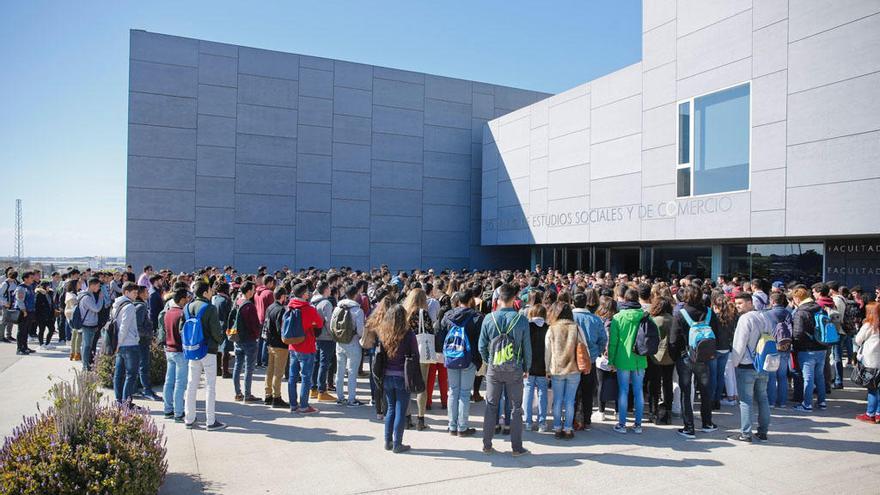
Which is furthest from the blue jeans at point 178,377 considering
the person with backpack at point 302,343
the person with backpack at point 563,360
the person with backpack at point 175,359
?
the person with backpack at point 563,360

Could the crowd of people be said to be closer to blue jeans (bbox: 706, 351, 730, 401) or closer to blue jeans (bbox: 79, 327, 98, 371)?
blue jeans (bbox: 706, 351, 730, 401)

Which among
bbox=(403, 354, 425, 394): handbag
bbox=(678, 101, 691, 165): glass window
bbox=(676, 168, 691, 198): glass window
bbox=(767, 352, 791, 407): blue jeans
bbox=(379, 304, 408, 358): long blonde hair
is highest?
bbox=(678, 101, 691, 165): glass window

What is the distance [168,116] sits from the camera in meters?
21.9

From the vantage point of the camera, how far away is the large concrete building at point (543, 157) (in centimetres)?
1261

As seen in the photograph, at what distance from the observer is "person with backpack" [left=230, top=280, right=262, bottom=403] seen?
27.1ft

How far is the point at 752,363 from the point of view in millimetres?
6461

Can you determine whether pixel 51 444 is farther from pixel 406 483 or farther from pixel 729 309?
pixel 729 309

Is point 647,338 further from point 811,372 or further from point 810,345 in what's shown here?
point 810,345

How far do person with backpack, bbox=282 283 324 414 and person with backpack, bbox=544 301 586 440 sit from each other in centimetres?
359

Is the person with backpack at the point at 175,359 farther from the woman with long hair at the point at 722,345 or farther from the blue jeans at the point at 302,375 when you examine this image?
the woman with long hair at the point at 722,345

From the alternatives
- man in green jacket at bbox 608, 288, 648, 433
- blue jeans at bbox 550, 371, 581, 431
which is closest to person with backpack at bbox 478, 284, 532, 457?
blue jeans at bbox 550, 371, 581, 431

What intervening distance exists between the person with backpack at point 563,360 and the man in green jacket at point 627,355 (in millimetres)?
748

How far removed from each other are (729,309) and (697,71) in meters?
10.1

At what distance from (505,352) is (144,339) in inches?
228
